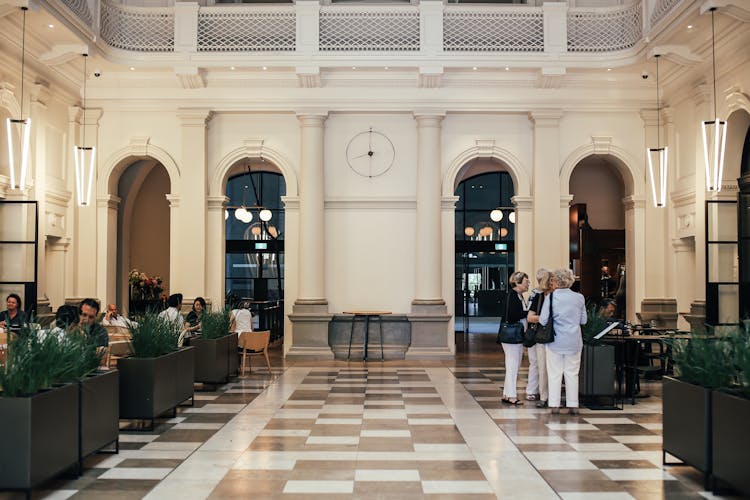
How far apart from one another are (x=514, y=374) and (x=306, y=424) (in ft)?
8.55

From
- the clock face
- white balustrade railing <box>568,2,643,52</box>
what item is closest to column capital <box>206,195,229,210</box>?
the clock face

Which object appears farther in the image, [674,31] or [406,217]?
[406,217]

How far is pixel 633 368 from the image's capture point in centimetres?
931

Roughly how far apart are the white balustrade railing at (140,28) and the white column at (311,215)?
111 inches

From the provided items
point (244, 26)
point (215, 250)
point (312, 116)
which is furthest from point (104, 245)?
point (244, 26)

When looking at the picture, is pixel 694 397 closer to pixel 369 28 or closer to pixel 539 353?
pixel 539 353

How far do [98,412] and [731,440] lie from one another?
4288 mm

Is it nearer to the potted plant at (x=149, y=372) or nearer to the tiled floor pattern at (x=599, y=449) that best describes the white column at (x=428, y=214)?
the tiled floor pattern at (x=599, y=449)

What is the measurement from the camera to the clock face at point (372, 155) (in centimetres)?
1519

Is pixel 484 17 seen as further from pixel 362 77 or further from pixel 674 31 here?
pixel 674 31

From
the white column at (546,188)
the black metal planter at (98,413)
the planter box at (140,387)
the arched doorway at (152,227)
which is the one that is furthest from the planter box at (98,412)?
the arched doorway at (152,227)

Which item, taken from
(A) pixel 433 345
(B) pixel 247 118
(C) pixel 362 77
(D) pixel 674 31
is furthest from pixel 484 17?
(A) pixel 433 345

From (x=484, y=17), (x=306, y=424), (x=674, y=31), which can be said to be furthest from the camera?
(x=484, y=17)

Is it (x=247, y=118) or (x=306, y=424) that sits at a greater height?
(x=247, y=118)
